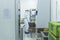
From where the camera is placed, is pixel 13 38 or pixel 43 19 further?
pixel 43 19

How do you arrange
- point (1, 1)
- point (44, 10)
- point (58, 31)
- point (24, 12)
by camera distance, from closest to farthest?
point (58, 31)
point (1, 1)
point (44, 10)
point (24, 12)

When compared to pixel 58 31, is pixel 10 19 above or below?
above

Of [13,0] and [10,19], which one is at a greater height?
[13,0]

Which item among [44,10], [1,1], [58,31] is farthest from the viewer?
[44,10]

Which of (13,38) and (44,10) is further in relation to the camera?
(44,10)

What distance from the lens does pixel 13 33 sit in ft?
4.88

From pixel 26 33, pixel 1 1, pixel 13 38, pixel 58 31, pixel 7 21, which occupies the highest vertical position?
pixel 1 1

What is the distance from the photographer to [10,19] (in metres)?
1.48

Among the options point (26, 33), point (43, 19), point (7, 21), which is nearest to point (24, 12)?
point (26, 33)

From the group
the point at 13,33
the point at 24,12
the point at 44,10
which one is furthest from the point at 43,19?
the point at 24,12

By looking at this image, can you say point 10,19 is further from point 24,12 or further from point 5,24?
point 24,12

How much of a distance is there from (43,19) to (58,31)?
1.76 m

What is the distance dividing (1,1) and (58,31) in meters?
0.75

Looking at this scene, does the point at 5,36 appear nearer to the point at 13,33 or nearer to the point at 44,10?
the point at 13,33
